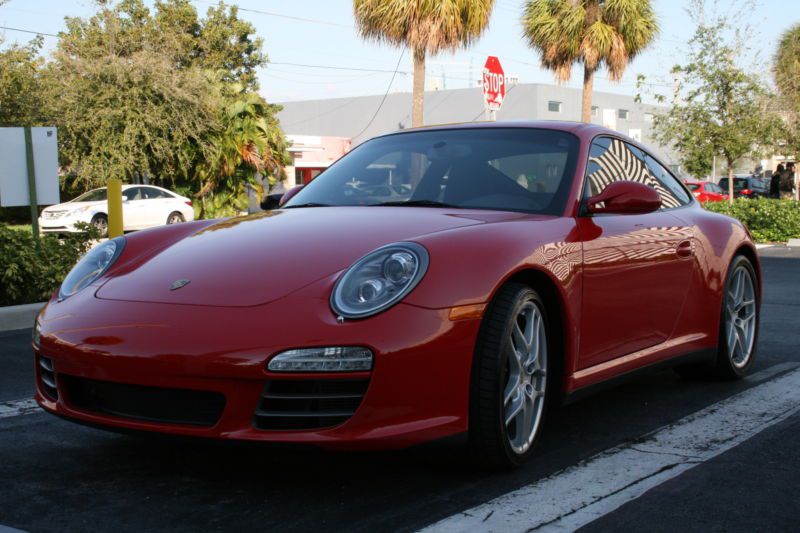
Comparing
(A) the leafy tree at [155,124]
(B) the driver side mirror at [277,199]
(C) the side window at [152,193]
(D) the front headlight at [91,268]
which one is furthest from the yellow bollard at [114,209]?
(A) the leafy tree at [155,124]

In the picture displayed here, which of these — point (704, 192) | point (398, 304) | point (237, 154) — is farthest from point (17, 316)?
point (704, 192)

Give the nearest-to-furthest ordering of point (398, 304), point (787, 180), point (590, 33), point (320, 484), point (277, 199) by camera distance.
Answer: point (398, 304)
point (320, 484)
point (277, 199)
point (590, 33)
point (787, 180)

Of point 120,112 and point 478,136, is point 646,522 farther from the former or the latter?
point 120,112

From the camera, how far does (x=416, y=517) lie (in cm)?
304

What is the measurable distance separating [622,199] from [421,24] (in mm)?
18162

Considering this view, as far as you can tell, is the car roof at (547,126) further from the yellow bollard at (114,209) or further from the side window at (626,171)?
the yellow bollard at (114,209)

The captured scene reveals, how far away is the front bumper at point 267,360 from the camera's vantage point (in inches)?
121

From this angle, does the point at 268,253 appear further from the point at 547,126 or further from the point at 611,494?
the point at 547,126

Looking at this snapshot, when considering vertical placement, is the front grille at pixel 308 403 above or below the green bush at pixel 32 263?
above

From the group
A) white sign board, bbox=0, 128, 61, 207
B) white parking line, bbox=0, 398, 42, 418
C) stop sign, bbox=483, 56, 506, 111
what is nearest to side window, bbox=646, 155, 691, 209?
white parking line, bbox=0, 398, 42, 418

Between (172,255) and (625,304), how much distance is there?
1.93 meters

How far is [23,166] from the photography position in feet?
32.7

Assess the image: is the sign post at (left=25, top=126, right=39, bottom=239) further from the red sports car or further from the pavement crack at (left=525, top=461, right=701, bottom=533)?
the pavement crack at (left=525, top=461, right=701, bottom=533)

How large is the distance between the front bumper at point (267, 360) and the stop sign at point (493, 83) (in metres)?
10.8
